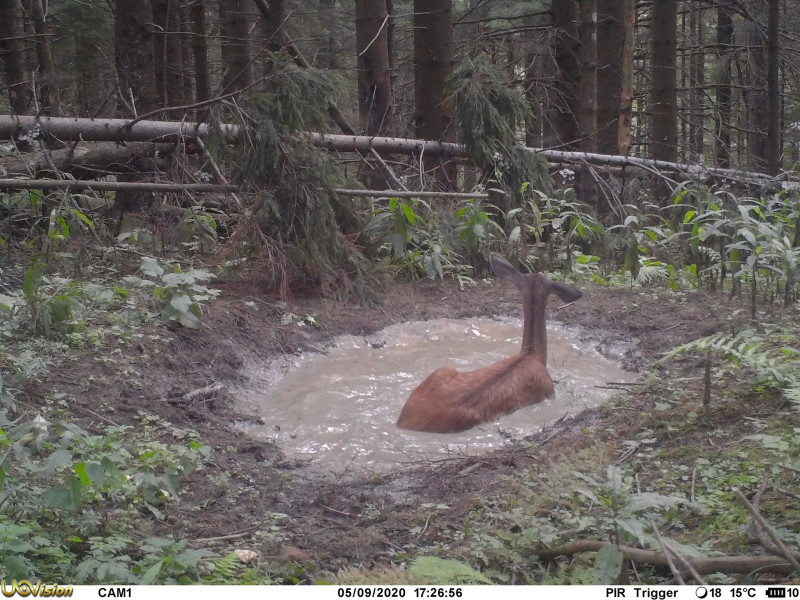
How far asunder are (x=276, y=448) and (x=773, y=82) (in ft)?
39.0

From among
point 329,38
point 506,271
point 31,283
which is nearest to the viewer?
point 31,283

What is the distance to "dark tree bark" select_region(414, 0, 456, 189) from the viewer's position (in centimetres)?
1173

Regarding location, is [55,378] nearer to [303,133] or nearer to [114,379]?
[114,379]

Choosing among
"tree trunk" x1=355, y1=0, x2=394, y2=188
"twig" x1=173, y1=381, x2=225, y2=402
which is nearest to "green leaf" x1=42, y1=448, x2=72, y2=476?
"twig" x1=173, y1=381, x2=225, y2=402

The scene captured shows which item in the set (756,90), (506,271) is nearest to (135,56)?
(506,271)

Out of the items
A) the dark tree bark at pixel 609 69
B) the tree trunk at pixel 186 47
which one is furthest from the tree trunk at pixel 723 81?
the tree trunk at pixel 186 47

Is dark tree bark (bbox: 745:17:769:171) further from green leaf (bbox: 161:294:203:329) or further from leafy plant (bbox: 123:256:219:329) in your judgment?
green leaf (bbox: 161:294:203:329)

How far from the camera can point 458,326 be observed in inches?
315

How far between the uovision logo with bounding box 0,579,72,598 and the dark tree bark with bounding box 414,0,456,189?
974 cm

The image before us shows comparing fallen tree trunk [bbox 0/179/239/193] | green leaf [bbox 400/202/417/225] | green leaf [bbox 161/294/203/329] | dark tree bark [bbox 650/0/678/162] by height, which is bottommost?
green leaf [bbox 161/294/203/329]

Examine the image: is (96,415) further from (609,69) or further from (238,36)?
(609,69)

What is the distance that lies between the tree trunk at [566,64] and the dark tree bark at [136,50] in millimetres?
7253

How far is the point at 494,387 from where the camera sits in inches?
226

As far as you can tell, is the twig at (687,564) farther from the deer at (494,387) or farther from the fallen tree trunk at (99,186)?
the fallen tree trunk at (99,186)
